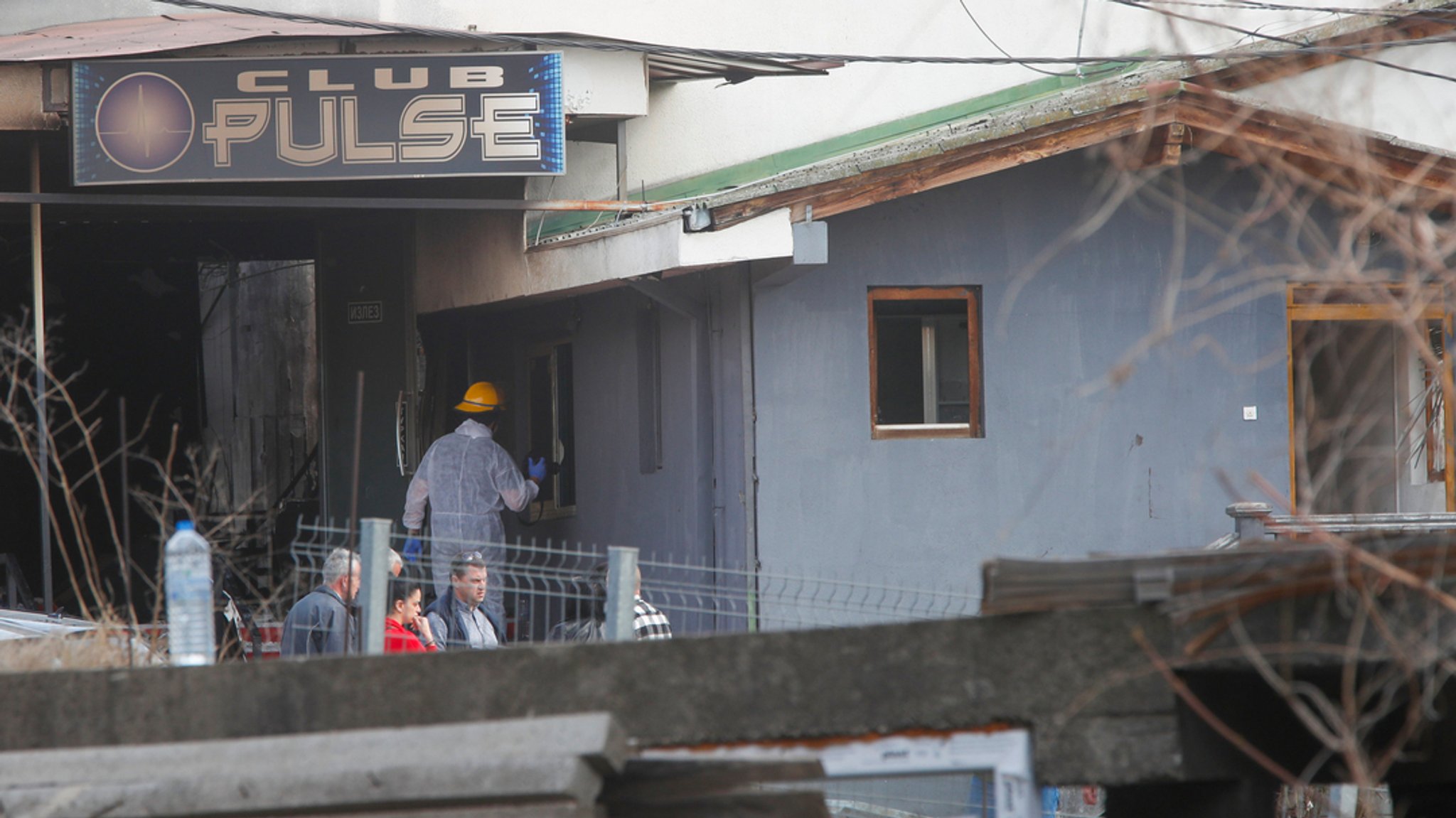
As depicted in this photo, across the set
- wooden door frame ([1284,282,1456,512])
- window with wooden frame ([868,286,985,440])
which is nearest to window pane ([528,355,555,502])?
window with wooden frame ([868,286,985,440])

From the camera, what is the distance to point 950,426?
1070 cm

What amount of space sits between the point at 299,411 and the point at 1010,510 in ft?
35.0

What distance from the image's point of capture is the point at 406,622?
319 inches

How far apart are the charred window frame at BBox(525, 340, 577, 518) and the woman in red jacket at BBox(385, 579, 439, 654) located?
14.3 feet

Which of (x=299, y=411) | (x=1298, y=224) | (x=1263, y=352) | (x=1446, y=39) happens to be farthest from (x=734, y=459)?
(x=299, y=411)

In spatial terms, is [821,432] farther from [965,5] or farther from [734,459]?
[965,5]

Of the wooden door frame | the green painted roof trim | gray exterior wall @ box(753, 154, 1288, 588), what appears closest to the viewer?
gray exterior wall @ box(753, 154, 1288, 588)

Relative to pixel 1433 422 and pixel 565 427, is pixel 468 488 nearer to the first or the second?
pixel 565 427

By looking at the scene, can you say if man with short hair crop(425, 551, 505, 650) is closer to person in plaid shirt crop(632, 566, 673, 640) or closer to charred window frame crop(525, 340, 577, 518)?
person in plaid shirt crop(632, 566, 673, 640)

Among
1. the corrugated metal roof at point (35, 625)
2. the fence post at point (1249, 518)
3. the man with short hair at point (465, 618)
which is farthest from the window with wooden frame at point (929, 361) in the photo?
the corrugated metal roof at point (35, 625)

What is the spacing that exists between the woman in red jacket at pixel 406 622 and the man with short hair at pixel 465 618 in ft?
0.53

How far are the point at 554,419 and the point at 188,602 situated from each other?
725 centimetres

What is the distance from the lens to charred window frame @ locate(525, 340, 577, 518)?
42.0 feet

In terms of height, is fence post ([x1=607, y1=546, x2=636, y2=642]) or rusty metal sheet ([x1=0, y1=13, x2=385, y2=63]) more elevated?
rusty metal sheet ([x1=0, y1=13, x2=385, y2=63])
